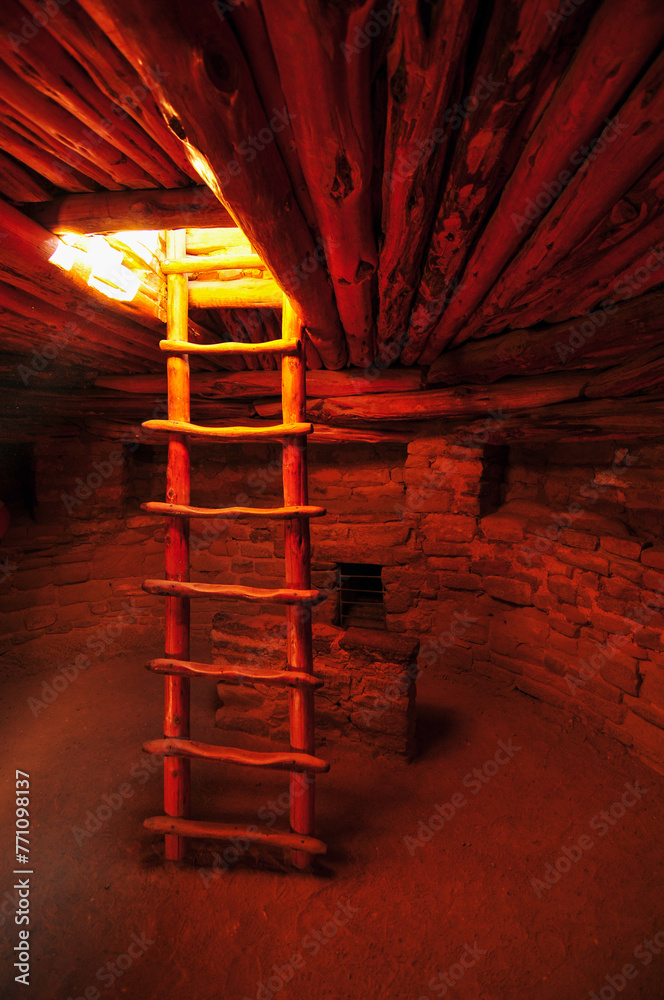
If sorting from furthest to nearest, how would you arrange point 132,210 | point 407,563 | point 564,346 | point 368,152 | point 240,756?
1. point 407,563
2. point 564,346
3. point 240,756
4. point 132,210
5. point 368,152

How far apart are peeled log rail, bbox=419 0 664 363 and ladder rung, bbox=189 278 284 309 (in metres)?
1.11

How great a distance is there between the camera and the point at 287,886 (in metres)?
2.32

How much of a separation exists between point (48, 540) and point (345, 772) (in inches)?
135

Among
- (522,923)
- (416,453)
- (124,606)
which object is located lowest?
(522,923)

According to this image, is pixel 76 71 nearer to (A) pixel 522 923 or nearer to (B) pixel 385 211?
(B) pixel 385 211

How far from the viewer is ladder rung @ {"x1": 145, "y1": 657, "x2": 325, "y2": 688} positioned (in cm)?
226

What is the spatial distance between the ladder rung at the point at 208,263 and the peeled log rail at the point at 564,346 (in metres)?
1.53

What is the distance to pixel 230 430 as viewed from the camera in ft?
7.73

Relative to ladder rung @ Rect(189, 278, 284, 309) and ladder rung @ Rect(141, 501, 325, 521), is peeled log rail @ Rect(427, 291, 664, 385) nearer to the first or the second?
ladder rung @ Rect(189, 278, 284, 309)

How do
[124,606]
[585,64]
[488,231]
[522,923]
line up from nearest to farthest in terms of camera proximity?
[585,64] < [488,231] < [522,923] < [124,606]

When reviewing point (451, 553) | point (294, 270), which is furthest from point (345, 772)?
point (294, 270)

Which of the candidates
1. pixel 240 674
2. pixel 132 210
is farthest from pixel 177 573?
pixel 132 210

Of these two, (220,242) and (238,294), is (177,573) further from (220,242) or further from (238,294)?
(220,242)

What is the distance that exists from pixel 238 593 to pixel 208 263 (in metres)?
1.63
